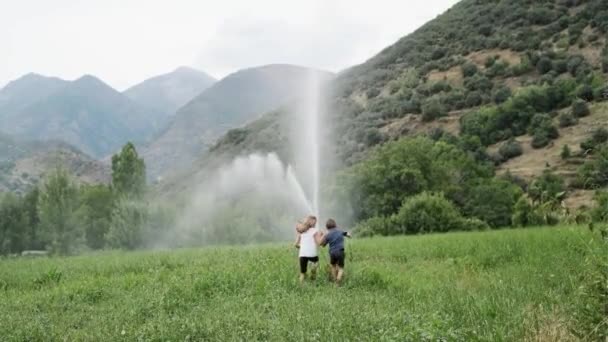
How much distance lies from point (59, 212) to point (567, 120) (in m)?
57.5

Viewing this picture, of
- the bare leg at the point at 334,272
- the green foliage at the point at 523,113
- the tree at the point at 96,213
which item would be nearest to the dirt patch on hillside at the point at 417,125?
the green foliage at the point at 523,113

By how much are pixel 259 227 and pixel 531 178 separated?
93.2 feet

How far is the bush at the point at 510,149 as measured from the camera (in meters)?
66.6

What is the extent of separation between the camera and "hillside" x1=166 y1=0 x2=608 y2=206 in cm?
6894

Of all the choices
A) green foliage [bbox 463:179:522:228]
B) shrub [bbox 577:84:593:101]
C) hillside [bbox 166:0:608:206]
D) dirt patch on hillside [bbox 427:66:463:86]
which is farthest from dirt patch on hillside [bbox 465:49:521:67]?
green foliage [bbox 463:179:522:228]

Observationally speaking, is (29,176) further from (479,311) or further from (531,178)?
(479,311)

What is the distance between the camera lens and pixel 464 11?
4195 inches

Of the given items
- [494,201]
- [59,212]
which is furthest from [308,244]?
[59,212]

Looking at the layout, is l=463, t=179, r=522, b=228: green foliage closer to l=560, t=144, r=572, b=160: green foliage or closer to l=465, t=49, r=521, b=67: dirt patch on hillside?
l=560, t=144, r=572, b=160: green foliage

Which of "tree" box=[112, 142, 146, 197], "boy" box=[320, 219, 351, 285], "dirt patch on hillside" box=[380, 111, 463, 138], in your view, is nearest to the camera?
"boy" box=[320, 219, 351, 285]

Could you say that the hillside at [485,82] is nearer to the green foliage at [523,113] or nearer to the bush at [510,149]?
the green foliage at [523,113]

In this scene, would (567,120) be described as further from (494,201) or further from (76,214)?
(76,214)

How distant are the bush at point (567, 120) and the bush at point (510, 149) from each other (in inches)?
199

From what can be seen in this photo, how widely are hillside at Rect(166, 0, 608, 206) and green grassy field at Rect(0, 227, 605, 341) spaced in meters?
46.2
